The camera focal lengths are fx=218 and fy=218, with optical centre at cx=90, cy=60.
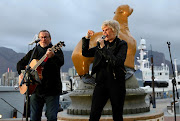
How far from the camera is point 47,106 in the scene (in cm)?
337

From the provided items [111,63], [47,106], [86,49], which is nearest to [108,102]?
[47,106]

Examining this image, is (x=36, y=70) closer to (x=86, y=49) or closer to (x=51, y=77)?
(x=51, y=77)

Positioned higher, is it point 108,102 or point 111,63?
point 111,63

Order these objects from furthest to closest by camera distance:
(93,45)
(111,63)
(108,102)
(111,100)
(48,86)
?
(93,45)
(108,102)
(48,86)
(111,100)
(111,63)

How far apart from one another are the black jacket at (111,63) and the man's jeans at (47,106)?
85cm

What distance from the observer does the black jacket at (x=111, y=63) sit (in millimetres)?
2803

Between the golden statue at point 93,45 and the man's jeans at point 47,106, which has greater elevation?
the golden statue at point 93,45

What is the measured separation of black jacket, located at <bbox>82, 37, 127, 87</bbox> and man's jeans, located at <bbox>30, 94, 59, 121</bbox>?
847mm

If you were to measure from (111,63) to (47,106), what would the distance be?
1284 mm

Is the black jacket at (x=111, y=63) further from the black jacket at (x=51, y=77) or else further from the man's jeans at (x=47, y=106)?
the man's jeans at (x=47, y=106)

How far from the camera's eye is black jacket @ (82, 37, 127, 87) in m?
2.80

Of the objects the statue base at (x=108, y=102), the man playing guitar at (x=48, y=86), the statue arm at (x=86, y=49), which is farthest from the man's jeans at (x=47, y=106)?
the statue base at (x=108, y=102)

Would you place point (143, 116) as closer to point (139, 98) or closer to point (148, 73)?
point (139, 98)

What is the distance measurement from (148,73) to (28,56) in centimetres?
4961
